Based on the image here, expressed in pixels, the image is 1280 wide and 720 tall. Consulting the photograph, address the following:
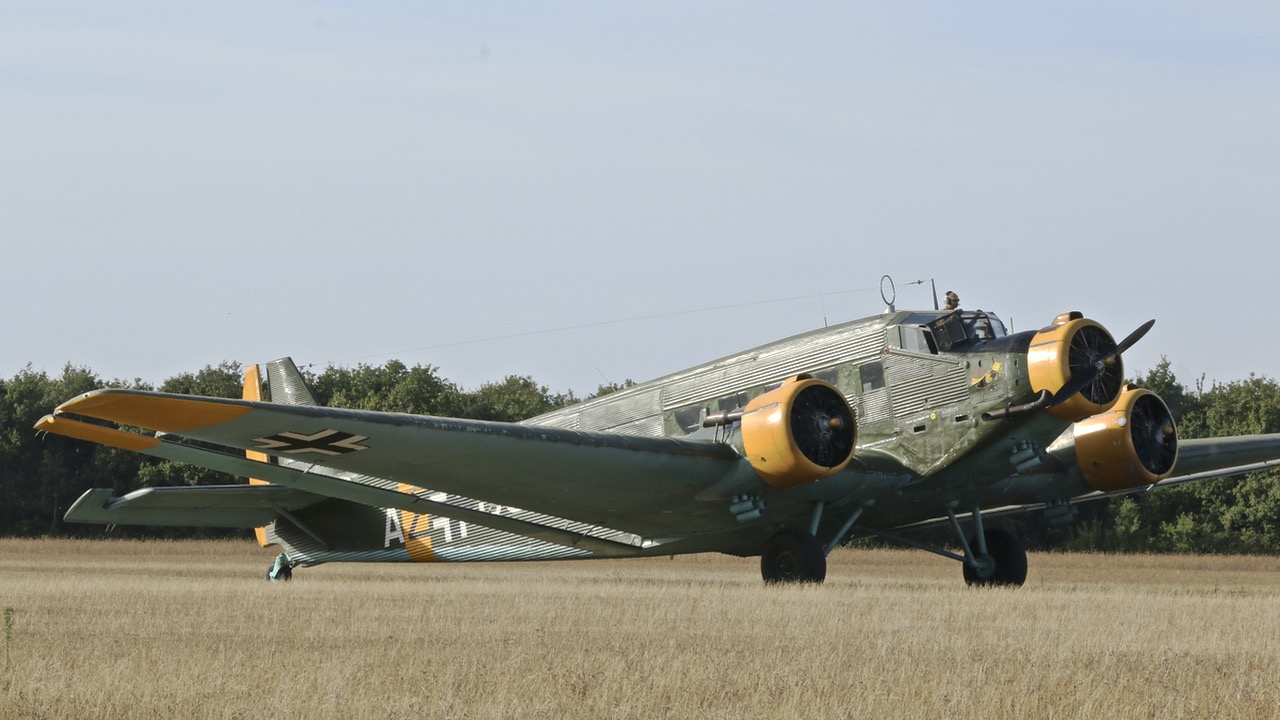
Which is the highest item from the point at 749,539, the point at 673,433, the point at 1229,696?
the point at 673,433

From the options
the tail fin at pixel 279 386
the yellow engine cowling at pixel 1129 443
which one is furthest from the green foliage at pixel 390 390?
the yellow engine cowling at pixel 1129 443

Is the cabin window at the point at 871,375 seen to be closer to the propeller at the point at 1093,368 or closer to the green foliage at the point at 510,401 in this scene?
the propeller at the point at 1093,368

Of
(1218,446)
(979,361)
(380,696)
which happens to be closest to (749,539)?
Answer: (979,361)

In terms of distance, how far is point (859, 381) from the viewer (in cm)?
1798

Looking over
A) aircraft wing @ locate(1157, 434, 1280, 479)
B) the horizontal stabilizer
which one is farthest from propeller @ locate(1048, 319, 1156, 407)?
the horizontal stabilizer

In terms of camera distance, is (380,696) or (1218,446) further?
(1218,446)

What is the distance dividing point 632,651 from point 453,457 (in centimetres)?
646

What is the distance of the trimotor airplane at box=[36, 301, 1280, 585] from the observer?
1598 centimetres

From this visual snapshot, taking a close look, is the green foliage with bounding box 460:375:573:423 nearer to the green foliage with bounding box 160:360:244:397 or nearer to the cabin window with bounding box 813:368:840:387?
the green foliage with bounding box 160:360:244:397

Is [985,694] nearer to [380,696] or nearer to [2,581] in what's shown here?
[380,696]

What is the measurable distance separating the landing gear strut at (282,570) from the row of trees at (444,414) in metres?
21.3

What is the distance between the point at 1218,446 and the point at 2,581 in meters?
17.4

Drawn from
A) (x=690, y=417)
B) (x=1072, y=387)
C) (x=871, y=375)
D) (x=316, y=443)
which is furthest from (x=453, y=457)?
(x=1072, y=387)

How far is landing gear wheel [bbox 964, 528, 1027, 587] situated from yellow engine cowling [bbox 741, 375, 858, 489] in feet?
10.8
